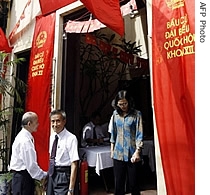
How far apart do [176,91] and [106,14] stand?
135 centimetres

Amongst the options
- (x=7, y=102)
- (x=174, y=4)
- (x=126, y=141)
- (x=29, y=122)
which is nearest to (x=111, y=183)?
(x=126, y=141)

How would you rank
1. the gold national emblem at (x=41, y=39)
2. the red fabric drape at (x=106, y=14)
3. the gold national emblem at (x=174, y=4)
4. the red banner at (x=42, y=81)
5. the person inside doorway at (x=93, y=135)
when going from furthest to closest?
the person inside doorway at (x=93, y=135) < the gold national emblem at (x=41, y=39) < the red banner at (x=42, y=81) < the red fabric drape at (x=106, y=14) < the gold national emblem at (x=174, y=4)

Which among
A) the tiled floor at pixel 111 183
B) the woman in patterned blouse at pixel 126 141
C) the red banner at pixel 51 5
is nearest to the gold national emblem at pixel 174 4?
the woman in patterned blouse at pixel 126 141

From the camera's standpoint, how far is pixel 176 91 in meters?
2.93

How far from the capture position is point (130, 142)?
12.7 feet

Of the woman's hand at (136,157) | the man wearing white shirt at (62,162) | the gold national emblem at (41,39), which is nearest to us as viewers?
the man wearing white shirt at (62,162)

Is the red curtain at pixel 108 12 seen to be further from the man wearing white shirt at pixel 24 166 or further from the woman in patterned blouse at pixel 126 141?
the man wearing white shirt at pixel 24 166

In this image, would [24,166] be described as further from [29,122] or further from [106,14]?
[106,14]

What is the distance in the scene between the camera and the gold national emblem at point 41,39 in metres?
5.58

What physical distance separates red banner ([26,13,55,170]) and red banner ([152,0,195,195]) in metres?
2.67

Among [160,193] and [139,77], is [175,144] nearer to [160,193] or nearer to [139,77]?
[160,193]

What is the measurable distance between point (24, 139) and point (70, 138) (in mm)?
564

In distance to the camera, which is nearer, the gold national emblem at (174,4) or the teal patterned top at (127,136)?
the gold national emblem at (174,4)

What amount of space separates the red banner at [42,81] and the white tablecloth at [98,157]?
0.76 meters
